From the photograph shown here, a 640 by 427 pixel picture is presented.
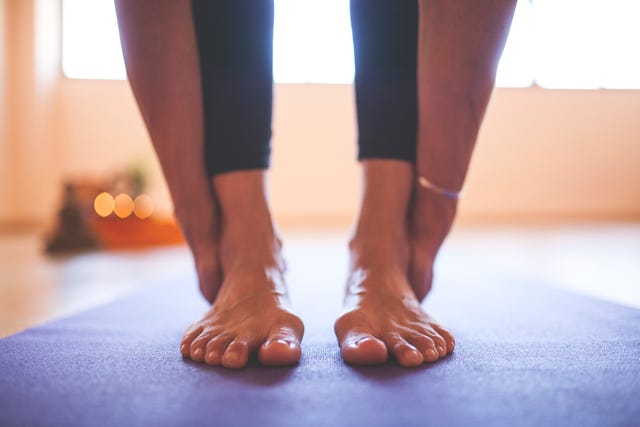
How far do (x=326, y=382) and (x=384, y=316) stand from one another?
15cm

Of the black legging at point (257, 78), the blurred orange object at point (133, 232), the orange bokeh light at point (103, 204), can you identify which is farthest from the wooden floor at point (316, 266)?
the black legging at point (257, 78)

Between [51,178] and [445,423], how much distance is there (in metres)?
4.41

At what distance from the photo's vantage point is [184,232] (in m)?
0.81

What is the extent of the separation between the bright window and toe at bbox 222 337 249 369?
397 cm

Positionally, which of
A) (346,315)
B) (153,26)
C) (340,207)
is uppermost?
(153,26)

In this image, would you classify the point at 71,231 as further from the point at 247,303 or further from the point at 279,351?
the point at 279,351

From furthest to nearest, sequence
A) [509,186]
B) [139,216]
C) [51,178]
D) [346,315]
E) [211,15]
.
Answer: [509,186] → [51,178] → [139,216] → [211,15] → [346,315]

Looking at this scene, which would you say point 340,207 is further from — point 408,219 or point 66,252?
point 408,219

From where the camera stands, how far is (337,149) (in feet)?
14.5

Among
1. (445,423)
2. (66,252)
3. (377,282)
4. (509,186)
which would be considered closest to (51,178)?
(66,252)

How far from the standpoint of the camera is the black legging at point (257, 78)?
774 mm

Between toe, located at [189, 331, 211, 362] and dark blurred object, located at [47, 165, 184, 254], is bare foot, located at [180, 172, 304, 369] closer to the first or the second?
toe, located at [189, 331, 211, 362]

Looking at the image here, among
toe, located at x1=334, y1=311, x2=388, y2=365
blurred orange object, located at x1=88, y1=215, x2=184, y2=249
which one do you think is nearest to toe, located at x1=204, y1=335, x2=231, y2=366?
toe, located at x1=334, y1=311, x2=388, y2=365

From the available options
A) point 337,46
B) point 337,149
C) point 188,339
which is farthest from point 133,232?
point 337,46
